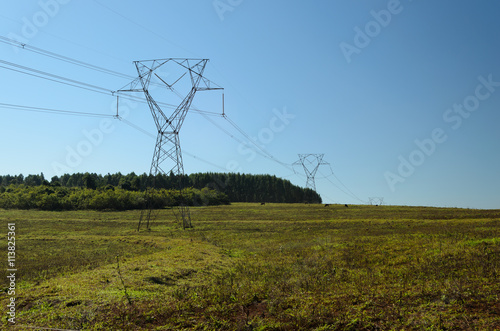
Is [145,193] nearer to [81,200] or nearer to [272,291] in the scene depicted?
[81,200]

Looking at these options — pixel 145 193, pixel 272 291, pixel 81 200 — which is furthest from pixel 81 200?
pixel 272 291

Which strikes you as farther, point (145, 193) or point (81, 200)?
point (81, 200)

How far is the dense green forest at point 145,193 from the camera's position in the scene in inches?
3327

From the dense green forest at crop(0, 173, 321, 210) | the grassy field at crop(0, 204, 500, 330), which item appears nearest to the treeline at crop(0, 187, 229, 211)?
the dense green forest at crop(0, 173, 321, 210)

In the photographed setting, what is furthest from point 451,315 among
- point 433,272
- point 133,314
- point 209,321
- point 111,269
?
point 111,269

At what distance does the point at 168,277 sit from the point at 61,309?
507 cm

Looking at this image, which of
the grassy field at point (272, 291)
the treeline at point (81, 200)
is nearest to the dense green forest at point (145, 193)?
the treeline at point (81, 200)

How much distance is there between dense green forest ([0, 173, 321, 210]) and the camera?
84.5 m

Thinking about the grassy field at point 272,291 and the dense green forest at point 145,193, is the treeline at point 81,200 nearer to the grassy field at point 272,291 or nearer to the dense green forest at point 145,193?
the dense green forest at point 145,193

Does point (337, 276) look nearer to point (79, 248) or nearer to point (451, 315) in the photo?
point (451, 315)

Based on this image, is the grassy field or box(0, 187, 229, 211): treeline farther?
box(0, 187, 229, 211): treeline

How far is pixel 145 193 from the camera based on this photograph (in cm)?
7269

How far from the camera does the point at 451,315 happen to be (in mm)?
9383

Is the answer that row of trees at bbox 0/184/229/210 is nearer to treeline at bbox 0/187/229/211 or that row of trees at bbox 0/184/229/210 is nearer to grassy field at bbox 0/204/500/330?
treeline at bbox 0/187/229/211
